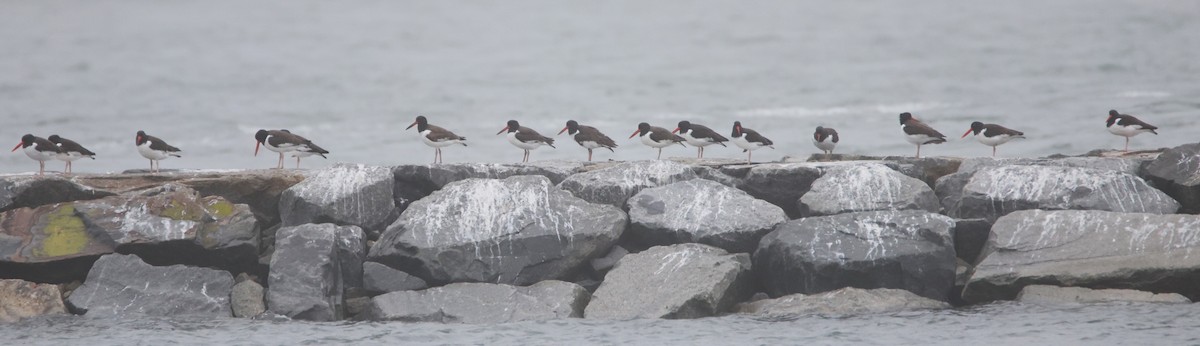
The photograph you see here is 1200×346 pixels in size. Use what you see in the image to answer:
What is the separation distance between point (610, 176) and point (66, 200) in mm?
7116

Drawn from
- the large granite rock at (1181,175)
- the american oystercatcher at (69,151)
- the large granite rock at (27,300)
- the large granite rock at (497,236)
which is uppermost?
the american oystercatcher at (69,151)

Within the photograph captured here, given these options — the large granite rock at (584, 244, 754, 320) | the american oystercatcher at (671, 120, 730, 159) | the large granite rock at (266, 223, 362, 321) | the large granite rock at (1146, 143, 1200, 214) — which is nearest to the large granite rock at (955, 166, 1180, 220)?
the large granite rock at (1146, 143, 1200, 214)

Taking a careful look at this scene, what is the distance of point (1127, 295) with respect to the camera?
14.4m

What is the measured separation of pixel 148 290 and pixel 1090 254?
36.4ft

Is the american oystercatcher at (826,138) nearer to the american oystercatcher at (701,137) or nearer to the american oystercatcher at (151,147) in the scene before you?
the american oystercatcher at (701,137)

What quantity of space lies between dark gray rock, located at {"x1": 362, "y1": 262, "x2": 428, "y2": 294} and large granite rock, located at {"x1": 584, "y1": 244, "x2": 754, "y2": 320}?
7.41 ft

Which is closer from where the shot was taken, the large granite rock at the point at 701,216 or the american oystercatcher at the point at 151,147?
the large granite rock at the point at 701,216

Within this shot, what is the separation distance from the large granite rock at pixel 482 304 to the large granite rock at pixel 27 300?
12.4ft

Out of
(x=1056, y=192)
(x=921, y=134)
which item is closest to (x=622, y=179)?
Result: (x=921, y=134)

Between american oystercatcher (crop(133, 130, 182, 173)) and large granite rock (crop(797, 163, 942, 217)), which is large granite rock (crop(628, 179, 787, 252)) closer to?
large granite rock (crop(797, 163, 942, 217))

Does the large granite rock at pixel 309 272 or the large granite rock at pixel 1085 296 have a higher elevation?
the large granite rock at pixel 309 272

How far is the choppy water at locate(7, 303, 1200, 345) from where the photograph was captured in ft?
45.0

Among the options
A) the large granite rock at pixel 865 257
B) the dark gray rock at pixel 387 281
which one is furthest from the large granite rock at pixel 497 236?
the large granite rock at pixel 865 257

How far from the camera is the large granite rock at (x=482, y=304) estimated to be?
15.0m
